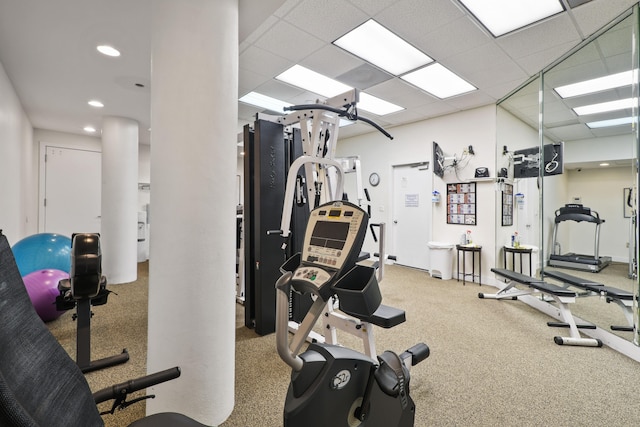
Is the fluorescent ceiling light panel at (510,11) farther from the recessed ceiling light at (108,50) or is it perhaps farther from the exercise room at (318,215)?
the recessed ceiling light at (108,50)

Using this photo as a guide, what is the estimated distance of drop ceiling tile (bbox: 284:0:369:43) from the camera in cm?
252

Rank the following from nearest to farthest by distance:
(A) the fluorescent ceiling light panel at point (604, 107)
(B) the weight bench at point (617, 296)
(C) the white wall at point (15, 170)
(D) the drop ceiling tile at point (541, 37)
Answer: (B) the weight bench at point (617, 296), (D) the drop ceiling tile at point (541, 37), (A) the fluorescent ceiling light panel at point (604, 107), (C) the white wall at point (15, 170)

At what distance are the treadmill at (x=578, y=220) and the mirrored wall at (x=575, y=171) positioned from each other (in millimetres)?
12

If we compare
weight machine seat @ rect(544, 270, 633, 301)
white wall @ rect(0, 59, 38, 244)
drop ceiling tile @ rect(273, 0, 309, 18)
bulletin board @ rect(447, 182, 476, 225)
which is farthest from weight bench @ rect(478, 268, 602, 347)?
white wall @ rect(0, 59, 38, 244)

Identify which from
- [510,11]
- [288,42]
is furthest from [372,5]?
[510,11]

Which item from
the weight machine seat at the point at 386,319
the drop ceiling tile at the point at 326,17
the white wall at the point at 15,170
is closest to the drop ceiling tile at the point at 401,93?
the drop ceiling tile at the point at 326,17

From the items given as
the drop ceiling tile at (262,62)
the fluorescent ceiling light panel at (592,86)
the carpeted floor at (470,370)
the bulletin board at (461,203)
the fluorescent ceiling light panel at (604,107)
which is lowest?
the carpeted floor at (470,370)

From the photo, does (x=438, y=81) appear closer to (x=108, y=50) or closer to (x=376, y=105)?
(x=376, y=105)

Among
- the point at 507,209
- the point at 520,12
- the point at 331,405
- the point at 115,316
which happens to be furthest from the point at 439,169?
the point at 115,316

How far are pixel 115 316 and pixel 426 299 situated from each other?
3868 mm

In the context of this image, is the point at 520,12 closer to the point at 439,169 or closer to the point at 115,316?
the point at 439,169

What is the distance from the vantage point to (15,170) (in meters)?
3.97

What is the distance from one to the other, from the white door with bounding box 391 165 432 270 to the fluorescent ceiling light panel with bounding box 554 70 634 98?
2338 millimetres

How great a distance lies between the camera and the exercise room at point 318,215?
1.36 metres
